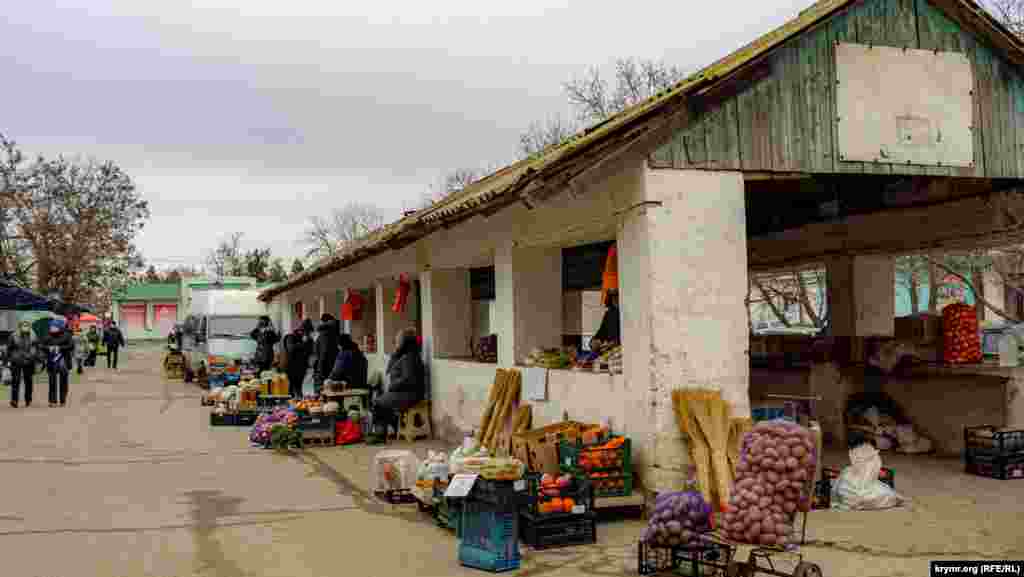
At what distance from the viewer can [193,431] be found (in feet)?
55.0

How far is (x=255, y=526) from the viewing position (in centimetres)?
869

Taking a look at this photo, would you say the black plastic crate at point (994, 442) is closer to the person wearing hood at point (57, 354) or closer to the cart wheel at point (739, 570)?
the cart wheel at point (739, 570)

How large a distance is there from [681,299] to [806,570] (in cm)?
339

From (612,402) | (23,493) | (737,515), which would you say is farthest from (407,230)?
(737,515)

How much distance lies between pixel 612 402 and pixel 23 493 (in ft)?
21.2

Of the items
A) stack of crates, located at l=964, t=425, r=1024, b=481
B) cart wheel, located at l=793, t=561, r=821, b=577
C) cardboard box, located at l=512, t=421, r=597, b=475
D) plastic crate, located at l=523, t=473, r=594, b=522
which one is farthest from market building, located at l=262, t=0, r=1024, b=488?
cart wheel, located at l=793, t=561, r=821, b=577

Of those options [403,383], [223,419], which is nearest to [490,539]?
[403,383]

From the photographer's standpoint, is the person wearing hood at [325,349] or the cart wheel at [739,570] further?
the person wearing hood at [325,349]

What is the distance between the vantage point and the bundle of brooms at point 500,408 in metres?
11.3

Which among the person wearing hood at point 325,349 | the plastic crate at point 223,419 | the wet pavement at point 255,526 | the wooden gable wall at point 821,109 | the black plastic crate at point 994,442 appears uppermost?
the wooden gable wall at point 821,109

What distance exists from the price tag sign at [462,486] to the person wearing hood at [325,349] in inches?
477

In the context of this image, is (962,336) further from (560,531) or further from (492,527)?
(492,527)

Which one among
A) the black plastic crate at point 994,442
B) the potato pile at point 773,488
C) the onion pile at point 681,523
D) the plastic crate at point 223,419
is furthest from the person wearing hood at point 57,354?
the potato pile at point 773,488

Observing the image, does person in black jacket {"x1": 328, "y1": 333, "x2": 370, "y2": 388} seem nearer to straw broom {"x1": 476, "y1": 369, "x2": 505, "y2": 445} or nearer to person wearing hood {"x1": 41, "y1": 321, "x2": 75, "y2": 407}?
straw broom {"x1": 476, "y1": 369, "x2": 505, "y2": 445}
